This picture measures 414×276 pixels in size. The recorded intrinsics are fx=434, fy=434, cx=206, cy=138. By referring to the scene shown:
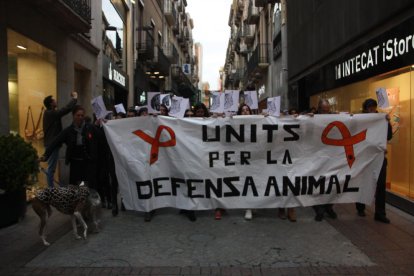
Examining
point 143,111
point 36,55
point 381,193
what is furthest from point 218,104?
point 36,55

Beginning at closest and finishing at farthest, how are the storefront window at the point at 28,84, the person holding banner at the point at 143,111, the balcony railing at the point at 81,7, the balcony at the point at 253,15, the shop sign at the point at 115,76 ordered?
the person holding banner at the point at 143,111, the storefront window at the point at 28,84, the balcony railing at the point at 81,7, the shop sign at the point at 115,76, the balcony at the point at 253,15

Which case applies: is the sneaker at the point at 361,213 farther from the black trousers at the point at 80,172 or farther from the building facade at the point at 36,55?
the building facade at the point at 36,55

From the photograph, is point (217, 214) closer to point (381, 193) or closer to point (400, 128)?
point (381, 193)

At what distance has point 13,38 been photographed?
837 centimetres

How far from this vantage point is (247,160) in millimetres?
6754

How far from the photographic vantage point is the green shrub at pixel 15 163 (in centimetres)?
637

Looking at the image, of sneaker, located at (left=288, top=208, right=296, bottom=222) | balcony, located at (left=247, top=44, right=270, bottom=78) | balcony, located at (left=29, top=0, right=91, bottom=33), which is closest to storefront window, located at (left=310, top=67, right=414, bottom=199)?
sneaker, located at (left=288, top=208, right=296, bottom=222)

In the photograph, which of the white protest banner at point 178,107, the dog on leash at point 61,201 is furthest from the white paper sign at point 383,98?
the dog on leash at point 61,201

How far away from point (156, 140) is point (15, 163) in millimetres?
2105

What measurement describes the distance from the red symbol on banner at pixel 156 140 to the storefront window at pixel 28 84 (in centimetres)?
312

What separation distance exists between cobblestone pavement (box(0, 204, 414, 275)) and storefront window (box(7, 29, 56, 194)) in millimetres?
2580

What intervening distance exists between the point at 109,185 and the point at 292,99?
11.1 meters

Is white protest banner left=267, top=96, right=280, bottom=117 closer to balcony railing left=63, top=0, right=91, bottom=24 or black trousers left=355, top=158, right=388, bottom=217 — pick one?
black trousers left=355, top=158, right=388, bottom=217

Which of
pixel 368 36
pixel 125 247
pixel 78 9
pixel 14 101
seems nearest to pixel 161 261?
pixel 125 247
